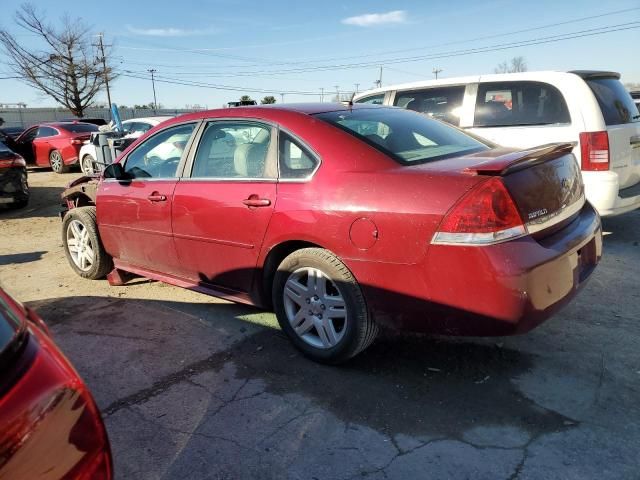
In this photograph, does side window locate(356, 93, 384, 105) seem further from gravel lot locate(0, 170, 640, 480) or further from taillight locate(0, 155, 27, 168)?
taillight locate(0, 155, 27, 168)

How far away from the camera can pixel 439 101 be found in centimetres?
649

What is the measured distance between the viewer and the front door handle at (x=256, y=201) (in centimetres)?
329

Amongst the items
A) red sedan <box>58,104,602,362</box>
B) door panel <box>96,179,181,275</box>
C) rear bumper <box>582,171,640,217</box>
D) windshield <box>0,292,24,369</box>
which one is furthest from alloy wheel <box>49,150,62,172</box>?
windshield <box>0,292,24,369</box>

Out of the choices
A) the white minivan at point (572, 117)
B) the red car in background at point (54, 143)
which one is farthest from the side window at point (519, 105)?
the red car in background at point (54, 143)

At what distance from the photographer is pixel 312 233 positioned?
10.00 feet

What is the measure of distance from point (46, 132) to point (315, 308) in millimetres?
15118

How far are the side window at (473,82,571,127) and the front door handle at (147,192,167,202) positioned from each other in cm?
386

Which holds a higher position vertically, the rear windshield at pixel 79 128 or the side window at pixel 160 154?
the rear windshield at pixel 79 128

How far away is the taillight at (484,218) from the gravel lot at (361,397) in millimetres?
935

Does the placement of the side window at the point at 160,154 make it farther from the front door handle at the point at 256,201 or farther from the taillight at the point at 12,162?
the taillight at the point at 12,162

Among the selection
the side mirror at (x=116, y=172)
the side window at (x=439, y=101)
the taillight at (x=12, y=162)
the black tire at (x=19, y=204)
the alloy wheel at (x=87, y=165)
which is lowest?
the black tire at (x=19, y=204)

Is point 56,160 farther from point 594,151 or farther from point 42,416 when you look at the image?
point 42,416

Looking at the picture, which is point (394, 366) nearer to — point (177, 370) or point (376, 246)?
point (376, 246)

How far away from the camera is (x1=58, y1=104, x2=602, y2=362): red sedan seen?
2.57m
